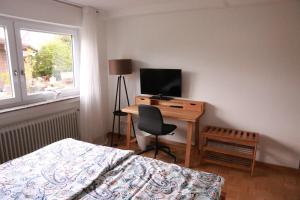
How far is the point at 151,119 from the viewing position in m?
2.94

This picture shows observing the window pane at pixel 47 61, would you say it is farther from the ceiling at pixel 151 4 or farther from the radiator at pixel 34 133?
the ceiling at pixel 151 4

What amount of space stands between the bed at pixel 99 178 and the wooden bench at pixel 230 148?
127 centimetres

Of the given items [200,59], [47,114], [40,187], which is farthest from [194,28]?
[40,187]

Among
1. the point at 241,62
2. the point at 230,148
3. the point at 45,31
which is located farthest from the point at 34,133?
the point at 241,62

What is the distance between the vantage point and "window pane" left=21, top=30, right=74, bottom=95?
9.50 ft

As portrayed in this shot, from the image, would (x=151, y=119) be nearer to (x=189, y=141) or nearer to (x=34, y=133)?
(x=189, y=141)

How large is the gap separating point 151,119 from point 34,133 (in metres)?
1.53

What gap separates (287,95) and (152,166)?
2083mm

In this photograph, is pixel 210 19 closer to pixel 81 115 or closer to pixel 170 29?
pixel 170 29

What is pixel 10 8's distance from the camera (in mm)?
2457

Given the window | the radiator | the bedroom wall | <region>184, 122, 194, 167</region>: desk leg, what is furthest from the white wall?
<region>184, 122, 194, 167</region>: desk leg

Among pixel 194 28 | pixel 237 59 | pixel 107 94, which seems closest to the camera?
pixel 237 59

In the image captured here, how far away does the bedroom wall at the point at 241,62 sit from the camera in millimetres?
2695

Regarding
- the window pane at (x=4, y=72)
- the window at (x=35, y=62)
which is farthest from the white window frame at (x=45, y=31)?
the window pane at (x=4, y=72)
